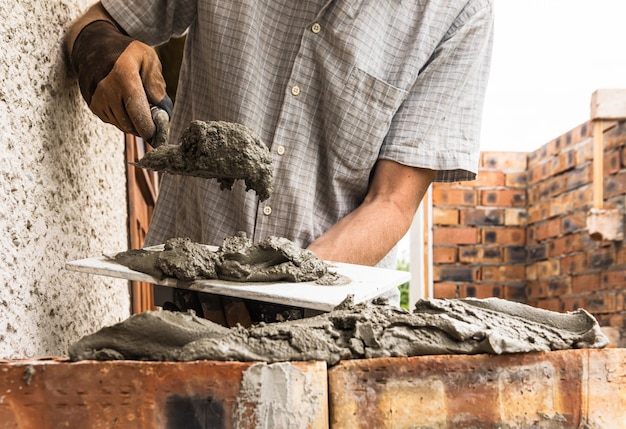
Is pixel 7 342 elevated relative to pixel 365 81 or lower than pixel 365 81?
lower

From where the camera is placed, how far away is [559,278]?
4.71 meters

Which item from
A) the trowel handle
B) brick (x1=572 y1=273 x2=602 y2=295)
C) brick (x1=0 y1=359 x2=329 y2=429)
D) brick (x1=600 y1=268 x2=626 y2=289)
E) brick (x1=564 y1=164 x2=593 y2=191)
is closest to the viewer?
brick (x1=0 y1=359 x2=329 y2=429)

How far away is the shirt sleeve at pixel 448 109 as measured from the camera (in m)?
1.86

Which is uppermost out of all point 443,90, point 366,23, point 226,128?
point 366,23

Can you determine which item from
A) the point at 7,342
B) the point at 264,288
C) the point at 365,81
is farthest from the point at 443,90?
the point at 7,342

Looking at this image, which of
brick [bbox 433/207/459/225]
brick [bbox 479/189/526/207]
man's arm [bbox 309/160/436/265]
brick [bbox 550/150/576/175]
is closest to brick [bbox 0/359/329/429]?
man's arm [bbox 309/160/436/265]

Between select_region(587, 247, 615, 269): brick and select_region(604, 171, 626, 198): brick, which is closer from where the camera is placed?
select_region(604, 171, 626, 198): brick

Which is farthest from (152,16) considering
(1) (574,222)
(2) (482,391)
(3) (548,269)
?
(3) (548,269)

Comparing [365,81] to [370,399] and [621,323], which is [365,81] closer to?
[370,399]

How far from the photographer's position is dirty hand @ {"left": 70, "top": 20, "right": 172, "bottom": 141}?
1.44m

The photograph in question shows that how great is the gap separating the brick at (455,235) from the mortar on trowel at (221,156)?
3.90m

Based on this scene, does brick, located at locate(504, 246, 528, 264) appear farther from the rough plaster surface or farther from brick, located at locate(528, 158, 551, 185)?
the rough plaster surface

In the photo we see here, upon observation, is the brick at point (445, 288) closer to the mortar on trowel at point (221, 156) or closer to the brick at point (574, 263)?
the brick at point (574, 263)

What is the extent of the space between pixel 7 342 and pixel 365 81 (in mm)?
1081
